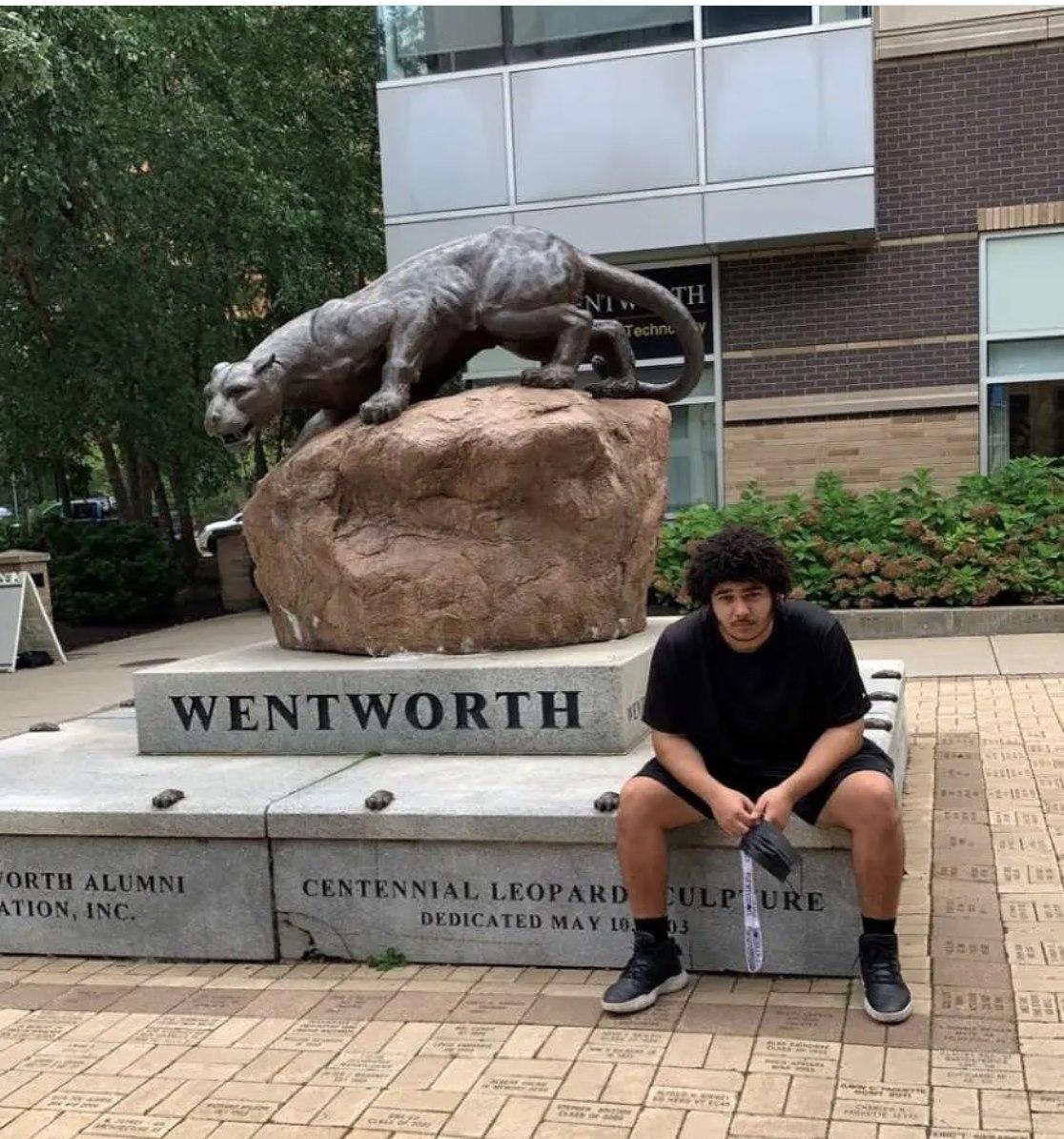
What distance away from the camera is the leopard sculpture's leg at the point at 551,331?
5.73m

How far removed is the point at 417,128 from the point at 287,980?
11353 millimetres

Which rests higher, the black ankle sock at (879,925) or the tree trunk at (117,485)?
the tree trunk at (117,485)

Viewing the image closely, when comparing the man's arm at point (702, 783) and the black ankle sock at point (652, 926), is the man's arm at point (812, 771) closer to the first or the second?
the man's arm at point (702, 783)

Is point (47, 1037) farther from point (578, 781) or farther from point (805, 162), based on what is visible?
point (805, 162)

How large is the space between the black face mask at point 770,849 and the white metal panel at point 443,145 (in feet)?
36.3

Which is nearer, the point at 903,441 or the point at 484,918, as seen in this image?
the point at 484,918

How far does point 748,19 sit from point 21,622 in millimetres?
9508

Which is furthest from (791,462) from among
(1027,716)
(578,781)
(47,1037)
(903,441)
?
(47,1037)

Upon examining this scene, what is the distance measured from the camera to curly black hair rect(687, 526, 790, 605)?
140 inches

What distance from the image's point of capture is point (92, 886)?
4.39m

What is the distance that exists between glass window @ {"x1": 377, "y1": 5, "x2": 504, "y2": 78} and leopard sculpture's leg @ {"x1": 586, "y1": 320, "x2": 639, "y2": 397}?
813 centimetres

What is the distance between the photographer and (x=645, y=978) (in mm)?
3670

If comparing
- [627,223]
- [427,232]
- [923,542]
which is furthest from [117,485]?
[923,542]

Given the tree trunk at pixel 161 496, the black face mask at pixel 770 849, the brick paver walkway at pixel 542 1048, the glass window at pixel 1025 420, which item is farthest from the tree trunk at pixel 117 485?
the black face mask at pixel 770 849
